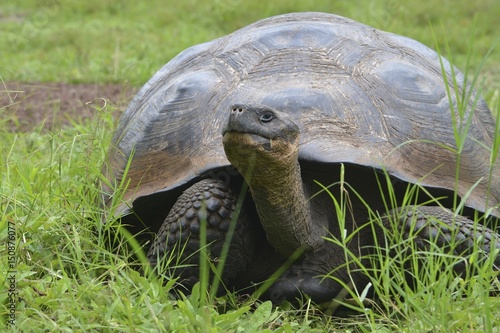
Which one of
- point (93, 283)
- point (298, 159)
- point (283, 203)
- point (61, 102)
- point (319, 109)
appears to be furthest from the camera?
point (61, 102)

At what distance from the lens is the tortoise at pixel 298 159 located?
2.77 meters

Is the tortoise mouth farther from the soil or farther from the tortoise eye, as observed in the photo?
the soil

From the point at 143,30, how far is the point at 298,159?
6789 mm

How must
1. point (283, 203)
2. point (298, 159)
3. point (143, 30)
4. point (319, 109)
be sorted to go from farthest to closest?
point (143, 30) < point (319, 109) < point (298, 159) < point (283, 203)

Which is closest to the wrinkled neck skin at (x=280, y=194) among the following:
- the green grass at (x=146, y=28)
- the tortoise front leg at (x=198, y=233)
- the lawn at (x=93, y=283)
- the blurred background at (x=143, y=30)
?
the tortoise front leg at (x=198, y=233)

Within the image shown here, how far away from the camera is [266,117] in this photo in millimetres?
2523

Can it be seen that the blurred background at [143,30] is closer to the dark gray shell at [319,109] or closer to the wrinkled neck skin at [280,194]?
the dark gray shell at [319,109]

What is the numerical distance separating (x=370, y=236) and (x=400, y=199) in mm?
201

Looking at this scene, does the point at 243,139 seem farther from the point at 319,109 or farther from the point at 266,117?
the point at 319,109

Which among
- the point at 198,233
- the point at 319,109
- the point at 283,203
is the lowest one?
the point at 198,233

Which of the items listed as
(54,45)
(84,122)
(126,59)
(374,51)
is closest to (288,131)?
(374,51)

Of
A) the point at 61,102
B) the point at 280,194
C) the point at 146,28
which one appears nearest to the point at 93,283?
the point at 280,194

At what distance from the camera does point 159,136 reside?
3.25m

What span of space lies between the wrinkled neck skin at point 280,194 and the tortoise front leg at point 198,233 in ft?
0.41
